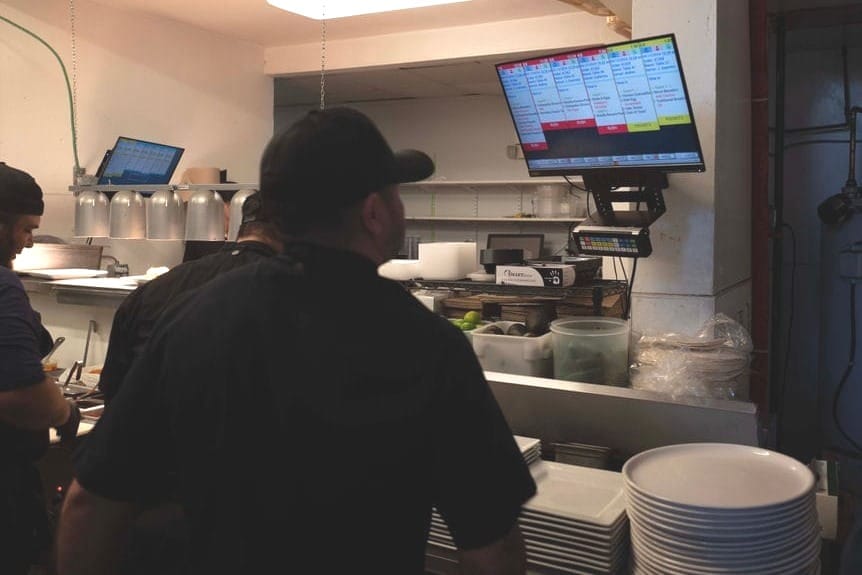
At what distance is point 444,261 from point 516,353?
1.46 feet

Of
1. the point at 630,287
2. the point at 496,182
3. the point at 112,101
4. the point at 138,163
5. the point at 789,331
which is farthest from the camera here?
the point at 496,182

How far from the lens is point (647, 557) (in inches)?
55.3

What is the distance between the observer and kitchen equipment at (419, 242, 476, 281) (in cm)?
245

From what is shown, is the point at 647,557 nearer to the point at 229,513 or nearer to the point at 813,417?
the point at 229,513

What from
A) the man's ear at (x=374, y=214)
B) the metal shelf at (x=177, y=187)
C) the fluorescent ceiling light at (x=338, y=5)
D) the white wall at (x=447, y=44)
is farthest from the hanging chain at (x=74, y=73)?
the man's ear at (x=374, y=214)

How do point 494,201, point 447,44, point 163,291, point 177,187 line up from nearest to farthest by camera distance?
point 163,291 → point 177,187 → point 447,44 → point 494,201

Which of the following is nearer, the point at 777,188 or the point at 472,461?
the point at 472,461

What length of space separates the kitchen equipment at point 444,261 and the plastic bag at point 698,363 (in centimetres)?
66

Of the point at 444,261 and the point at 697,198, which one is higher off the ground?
the point at 697,198

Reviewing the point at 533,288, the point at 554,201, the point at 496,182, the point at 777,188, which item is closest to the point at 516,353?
the point at 533,288

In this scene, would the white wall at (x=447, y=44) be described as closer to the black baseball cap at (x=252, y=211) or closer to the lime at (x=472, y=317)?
the lime at (x=472, y=317)

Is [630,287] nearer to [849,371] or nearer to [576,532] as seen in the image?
[576,532]

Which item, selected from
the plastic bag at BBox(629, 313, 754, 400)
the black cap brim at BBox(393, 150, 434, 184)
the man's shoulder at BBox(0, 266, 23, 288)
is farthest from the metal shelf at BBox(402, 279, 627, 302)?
the man's shoulder at BBox(0, 266, 23, 288)

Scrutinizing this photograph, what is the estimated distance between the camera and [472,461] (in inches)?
39.0
